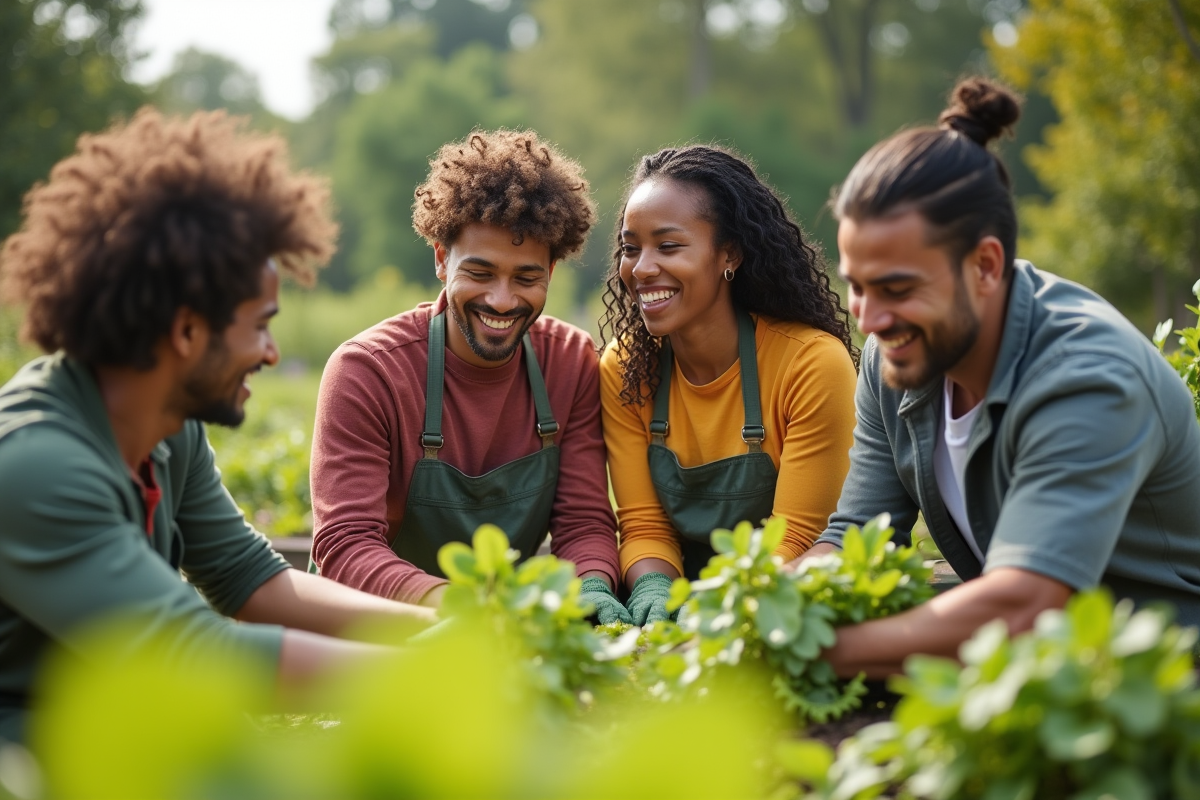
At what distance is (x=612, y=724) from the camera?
211 centimetres

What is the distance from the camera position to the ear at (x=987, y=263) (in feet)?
7.66

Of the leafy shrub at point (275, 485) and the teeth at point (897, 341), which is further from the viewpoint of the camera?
the leafy shrub at point (275, 485)

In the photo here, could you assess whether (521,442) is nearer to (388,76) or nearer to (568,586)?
(568,586)

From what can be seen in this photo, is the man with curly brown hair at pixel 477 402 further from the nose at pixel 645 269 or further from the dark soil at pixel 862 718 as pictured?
the dark soil at pixel 862 718

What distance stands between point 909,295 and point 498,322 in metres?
1.51

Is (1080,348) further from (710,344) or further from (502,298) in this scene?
(502,298)

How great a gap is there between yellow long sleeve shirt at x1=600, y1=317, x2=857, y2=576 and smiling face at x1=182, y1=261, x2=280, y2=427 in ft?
5.47

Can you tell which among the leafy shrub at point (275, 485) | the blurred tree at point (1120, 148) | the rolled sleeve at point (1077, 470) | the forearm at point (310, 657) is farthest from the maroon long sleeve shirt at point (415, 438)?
the blurred tree at point (1120, 148)

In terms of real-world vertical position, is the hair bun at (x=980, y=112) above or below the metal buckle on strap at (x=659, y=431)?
above

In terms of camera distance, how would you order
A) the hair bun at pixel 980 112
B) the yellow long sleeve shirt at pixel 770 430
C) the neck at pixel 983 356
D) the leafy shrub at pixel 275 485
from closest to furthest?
the neck at pixel 983 356 < the hair bun at pixel 980 112 < the yellow long sleeve shirt at pixel 770 430 < the leafy shrub at pixel 275 485

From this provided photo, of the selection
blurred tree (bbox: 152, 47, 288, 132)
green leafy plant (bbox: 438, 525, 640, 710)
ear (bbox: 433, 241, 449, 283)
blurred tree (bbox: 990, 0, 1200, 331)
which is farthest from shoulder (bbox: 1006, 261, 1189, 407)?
blurred tree (bbox: 152, 47, 288, 132)

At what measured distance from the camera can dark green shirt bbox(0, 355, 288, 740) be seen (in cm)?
194

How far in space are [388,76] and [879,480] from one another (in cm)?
5577

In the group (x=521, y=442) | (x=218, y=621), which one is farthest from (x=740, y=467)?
(x=218, y=621)
